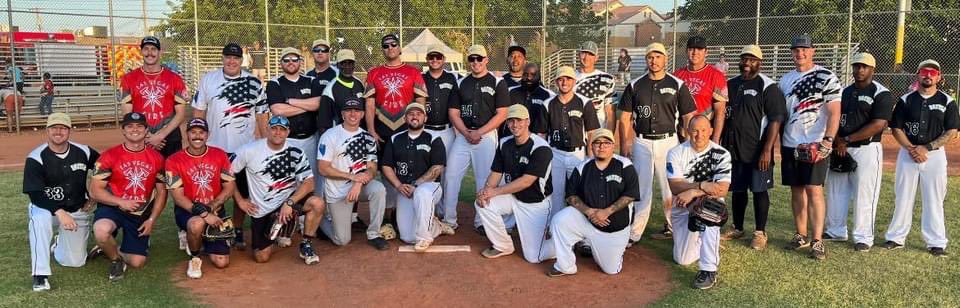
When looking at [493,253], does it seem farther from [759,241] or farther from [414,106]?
[759,241]

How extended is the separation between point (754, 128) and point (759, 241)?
107 cm

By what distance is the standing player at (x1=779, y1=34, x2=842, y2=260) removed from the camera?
633cm

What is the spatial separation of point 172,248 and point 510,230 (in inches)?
132

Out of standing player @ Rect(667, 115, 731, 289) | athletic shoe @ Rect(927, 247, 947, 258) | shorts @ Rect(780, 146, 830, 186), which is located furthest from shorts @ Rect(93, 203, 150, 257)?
athletic shoe @ Rect(927, 247, 947, 258)

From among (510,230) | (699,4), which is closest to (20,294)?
(510,230)

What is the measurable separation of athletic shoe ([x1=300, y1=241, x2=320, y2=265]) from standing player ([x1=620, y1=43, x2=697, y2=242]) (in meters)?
2.99

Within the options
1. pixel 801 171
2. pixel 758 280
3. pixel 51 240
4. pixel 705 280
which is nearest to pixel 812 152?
pixel 801 171

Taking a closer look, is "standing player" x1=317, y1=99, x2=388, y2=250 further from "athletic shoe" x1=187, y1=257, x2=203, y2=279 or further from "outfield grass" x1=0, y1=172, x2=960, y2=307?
"outfield grass" x1=0, y1=172, x2=960, y2=307

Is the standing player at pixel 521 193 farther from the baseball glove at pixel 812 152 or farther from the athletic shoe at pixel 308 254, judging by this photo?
the baseball glove at pixel 812 152

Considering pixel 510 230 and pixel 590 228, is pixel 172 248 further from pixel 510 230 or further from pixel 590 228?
pixel 590 228

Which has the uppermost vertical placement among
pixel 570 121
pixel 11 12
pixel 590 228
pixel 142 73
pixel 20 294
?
pixel 11 12

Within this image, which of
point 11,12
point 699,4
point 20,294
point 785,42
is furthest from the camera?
point 699,4

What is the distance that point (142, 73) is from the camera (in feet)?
22.5

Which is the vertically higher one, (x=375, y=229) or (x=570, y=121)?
(x=570, y=121)
